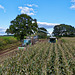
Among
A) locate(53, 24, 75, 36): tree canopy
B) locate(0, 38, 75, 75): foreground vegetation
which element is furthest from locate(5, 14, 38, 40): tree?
locate(53, 24, 75, 36): tree canopy

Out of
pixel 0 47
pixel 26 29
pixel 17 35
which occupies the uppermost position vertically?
pixel 26 29

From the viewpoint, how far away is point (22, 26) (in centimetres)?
3300

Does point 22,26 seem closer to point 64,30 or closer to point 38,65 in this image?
point 38,65

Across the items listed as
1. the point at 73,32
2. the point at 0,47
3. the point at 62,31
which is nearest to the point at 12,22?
the point at 0,47

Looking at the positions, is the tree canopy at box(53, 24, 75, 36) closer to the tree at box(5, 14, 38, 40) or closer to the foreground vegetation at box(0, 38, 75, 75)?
the tree at box(5, 14, 38, 40)

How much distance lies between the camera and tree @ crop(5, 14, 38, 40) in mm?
32562

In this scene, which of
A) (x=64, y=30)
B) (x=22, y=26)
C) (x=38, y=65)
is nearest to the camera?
(x=38, y=65)

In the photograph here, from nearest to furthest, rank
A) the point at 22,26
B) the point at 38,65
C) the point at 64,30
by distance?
the point at 38,65
the point at 22,26
the point at 64,30

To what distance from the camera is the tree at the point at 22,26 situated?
3256 centimetres

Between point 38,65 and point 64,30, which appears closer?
point 38,65

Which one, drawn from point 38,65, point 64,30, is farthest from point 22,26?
point 64,30

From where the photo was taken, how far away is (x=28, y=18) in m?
35.4

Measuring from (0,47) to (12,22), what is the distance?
18897 millimetres

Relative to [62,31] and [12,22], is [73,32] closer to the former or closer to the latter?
[62,31]
